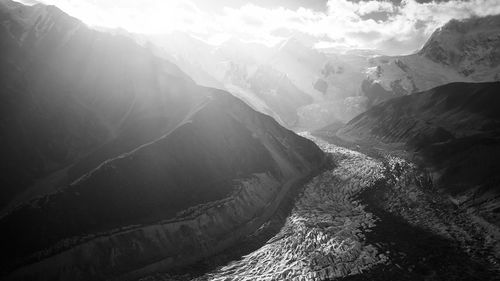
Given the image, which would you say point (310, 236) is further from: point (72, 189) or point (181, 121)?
point (181, 121)

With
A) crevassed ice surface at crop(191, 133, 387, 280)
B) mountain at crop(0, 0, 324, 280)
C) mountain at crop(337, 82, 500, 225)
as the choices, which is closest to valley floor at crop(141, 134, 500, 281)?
crevassed ice surface at crop(191, 133, 387, 280)

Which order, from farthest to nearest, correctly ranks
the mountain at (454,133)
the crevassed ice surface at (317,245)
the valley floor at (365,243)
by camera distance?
the mountain at (454,133) → the crevassed ice surface at (317,245) → the valley floor at (365,243)

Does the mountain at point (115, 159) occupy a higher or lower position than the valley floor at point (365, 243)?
higher

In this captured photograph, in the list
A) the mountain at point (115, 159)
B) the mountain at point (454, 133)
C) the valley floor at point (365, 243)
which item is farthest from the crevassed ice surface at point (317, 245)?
the mountain at point (454, 133)

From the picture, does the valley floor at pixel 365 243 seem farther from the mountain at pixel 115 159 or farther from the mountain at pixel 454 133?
the mountain at pixel 115 159

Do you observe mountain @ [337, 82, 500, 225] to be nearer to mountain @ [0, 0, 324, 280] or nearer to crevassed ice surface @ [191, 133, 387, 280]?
crevassed ice surface @ [191, 133, 387, 280]

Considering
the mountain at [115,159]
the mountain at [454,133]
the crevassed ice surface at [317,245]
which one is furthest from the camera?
the mountain at [454,133]

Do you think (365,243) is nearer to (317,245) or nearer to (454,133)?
(317,245)
